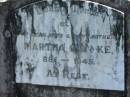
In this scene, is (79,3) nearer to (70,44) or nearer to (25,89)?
(70,44)

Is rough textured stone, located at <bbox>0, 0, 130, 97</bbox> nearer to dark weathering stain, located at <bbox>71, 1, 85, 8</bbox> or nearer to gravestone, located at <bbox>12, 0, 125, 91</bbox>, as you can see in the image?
gravestone, located at <bbox>12, 0, 125, 91</bbox>

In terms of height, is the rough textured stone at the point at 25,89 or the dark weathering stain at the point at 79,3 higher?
the dark weathering stain at the point at 79,3

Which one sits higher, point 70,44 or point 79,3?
point 79,3

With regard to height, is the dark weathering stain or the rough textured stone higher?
the dark weathering stain

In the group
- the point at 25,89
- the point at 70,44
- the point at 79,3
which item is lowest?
the point at 25,89

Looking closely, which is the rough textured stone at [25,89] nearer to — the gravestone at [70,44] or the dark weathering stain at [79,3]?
the gravestone at [70,44]

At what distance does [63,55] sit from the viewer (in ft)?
13.1

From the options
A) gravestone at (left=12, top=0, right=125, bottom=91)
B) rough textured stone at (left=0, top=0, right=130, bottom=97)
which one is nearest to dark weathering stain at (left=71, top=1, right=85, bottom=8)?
gravestone at (left=12, top=0, right=125, bottom=91)

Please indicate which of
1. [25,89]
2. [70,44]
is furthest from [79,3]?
[25,89]

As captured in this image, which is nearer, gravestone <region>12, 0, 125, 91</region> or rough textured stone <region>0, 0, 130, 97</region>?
gravestone <region>12, 0, 125, 91</region>

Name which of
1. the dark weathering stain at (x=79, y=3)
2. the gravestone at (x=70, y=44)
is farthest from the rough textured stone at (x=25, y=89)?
the dark weathering stain at (x=79, y=3)

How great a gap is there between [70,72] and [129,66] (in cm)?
62

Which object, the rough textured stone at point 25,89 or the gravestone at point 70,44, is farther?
the rough textured stone at point 25,89

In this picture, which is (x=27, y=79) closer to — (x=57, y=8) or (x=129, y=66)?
(x=57, y=8)
